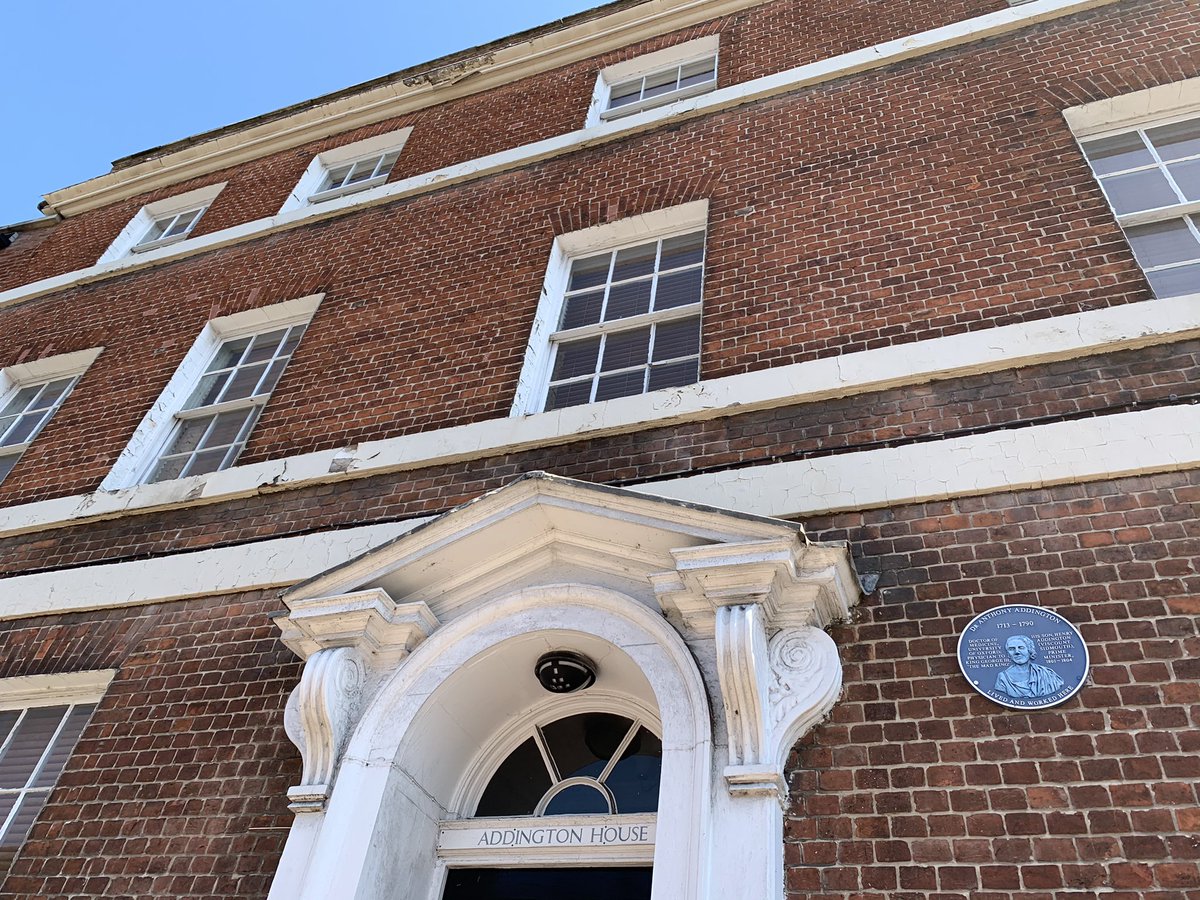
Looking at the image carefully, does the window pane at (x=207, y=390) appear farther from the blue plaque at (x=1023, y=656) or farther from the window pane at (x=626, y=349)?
the blue plaque at (x=1023, y=656)

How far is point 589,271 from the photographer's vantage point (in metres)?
7.58

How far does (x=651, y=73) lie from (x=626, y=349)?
171 inches

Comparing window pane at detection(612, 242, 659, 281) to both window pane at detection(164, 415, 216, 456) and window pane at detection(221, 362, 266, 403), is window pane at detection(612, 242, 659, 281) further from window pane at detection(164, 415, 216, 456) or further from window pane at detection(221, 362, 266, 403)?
window pane at detection(164, 415, 216, 456)

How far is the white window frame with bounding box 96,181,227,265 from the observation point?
1083 centimetres

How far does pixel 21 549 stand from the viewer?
709 centimetres

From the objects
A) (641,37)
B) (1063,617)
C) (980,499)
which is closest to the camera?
(1063,617)

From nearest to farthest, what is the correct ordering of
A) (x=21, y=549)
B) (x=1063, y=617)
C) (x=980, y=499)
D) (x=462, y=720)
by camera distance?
1. (x=1063, y=617)
2. (x=980, y=499)
3. (x=462, y=720)
4. (x=21, y=549)

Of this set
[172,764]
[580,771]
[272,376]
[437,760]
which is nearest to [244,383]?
[272,376]

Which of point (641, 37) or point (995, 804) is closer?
point (995, 804)

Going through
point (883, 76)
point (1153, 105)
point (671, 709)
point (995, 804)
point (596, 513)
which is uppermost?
point (883, 76)

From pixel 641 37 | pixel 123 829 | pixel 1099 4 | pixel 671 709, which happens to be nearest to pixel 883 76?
pixel 1099 4

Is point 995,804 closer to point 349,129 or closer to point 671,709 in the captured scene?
point 671,709

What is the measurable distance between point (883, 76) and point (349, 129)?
6.37 meters

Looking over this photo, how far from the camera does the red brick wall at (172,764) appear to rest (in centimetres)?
480
